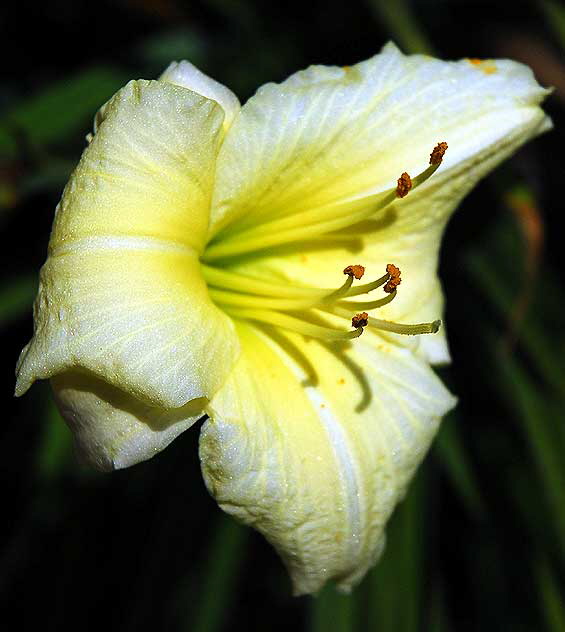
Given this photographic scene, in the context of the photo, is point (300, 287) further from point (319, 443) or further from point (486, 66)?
point (486, 66)

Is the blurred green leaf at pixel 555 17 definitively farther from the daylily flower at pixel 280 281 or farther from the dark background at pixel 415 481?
the daylily flower at pixel 280 281

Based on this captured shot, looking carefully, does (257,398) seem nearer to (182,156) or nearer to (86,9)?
(182,156)

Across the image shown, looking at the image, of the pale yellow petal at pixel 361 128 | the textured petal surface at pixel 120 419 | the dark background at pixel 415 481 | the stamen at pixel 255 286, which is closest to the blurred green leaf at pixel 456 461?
the dark background at pixel 415 481

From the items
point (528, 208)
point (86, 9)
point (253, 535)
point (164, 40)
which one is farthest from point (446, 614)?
point (86, 9)

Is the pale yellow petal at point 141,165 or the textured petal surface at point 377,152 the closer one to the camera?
the pale yellow petal at point 141,165

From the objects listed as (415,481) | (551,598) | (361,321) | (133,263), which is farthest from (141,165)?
(551,598)
